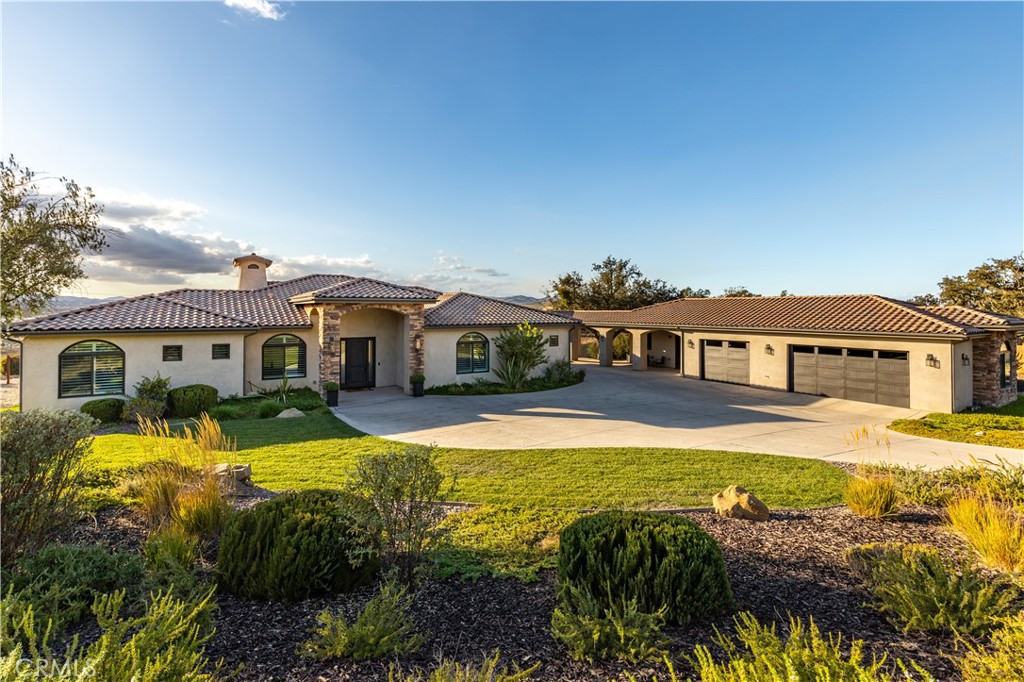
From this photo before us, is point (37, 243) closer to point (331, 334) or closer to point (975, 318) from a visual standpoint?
point (331, 334)

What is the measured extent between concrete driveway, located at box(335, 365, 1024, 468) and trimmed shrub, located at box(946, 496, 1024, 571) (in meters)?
2.56

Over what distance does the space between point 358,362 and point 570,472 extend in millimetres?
14552

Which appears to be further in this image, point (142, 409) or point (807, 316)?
point (807, 316)

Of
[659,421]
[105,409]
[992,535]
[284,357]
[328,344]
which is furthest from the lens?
[284,357]

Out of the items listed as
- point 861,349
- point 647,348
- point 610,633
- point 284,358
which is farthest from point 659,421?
point 284,358

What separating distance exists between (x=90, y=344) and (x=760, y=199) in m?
27.4

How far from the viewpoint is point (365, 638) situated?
3.45m

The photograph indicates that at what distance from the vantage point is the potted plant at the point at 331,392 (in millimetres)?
17344

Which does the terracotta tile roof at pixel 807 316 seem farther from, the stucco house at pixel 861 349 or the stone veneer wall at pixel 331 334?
the stone veneer wall at pixel 331 334

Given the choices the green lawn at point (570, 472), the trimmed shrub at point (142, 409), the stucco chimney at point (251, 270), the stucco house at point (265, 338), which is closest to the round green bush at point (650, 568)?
the green lawn at point (570, 472)

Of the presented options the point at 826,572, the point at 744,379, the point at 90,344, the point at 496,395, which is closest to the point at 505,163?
the point at 496,395

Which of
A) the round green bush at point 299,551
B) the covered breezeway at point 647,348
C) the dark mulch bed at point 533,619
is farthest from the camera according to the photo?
the covered breezeway at point 647,348

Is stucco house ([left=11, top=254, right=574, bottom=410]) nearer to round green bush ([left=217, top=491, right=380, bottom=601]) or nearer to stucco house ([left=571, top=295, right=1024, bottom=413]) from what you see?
stucco house ([left=571, top=295, right=1024, bottom=413])

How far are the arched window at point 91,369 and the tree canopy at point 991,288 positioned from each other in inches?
1957
